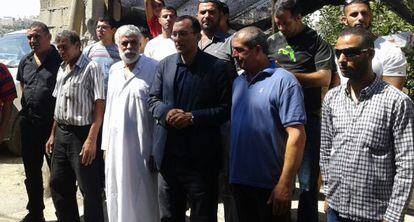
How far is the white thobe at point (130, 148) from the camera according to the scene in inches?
144

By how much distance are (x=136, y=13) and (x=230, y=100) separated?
3.40m

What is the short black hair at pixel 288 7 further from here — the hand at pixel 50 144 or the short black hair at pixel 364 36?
the hand at pixel 50 144

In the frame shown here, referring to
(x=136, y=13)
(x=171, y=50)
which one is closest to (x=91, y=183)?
(x=171, y=50)

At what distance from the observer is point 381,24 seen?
10781 millimetres

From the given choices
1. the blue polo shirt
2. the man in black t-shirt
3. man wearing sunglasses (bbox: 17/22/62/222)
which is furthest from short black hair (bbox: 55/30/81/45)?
the blue polo shirt

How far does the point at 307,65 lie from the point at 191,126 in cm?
101

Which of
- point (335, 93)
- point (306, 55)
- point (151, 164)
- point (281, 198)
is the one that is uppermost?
point (306, 55)

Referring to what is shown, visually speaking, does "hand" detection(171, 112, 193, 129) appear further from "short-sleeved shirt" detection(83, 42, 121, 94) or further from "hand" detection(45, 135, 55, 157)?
"short-sleeved shirt" detection(83, 42, 121, 94)

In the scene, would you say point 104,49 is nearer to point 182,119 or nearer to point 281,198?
Answer: point 182,119

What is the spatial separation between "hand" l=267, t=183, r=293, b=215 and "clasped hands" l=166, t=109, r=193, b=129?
0.77m

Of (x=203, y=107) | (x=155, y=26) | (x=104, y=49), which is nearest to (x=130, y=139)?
(x=203, y=107)

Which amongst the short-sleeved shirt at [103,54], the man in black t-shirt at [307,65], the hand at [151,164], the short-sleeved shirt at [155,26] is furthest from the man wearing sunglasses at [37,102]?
the man in black t-shirt at [307,65]

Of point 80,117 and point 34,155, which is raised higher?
point 80,117

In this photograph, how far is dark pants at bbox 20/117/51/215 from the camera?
15.0 ft
